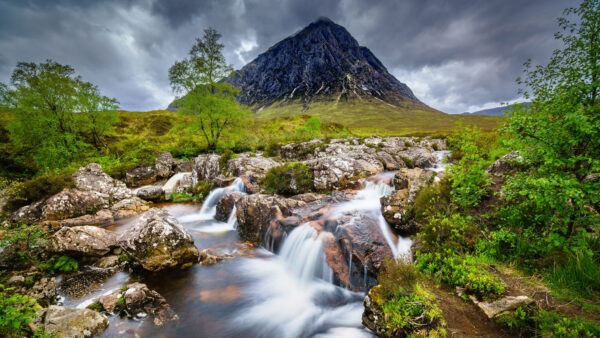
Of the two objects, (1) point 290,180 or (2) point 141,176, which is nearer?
(1) point 290,180

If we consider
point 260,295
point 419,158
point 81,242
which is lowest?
point 260,295

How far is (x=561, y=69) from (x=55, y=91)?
34.4 metres

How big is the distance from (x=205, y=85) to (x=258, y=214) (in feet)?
64.3

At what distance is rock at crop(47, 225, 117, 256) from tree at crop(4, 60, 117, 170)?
1713 cm

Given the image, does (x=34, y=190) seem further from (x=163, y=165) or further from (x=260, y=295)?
(x=260, y=295)

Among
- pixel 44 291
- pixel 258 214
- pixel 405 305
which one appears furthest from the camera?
pixel 258 214

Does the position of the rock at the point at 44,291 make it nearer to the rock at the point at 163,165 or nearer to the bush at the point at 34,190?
the bush at the point at 34,190

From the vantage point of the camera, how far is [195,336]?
586 cm

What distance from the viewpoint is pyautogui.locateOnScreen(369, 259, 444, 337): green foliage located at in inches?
151

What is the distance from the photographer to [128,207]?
15.0m

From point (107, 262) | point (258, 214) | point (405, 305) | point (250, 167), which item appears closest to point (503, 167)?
point (405, 305)

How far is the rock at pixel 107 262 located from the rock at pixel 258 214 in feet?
17.6

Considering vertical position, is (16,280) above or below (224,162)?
below

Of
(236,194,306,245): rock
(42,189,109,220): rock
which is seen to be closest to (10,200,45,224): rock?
(42,189,109,220): rock
